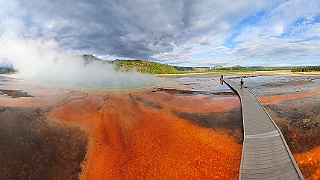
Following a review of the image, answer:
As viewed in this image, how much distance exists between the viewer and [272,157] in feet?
20.6

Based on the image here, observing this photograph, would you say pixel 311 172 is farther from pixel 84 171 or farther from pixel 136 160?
pixel 84 171

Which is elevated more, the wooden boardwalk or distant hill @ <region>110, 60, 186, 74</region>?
distant hill @ <region>110, 60, 186, 74</region>

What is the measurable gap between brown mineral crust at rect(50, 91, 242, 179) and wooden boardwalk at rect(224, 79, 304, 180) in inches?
24.1

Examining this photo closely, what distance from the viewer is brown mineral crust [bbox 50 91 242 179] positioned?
6.66 metres

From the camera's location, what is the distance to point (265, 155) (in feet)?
21.0

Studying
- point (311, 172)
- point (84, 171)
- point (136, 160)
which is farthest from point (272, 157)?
point (84, 171)

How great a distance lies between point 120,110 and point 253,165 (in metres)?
8.42

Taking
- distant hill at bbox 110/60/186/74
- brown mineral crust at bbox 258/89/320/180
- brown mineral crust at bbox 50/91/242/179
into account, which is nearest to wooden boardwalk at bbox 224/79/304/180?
brown mineral crust at bbox 50/91/242/179

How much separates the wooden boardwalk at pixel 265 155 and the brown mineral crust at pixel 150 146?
0.61 m

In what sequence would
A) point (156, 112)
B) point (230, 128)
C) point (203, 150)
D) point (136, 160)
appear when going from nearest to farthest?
1. point (136, 160)
2. point (203, 150)
3. point (230, 128)
4. point (156, 112)

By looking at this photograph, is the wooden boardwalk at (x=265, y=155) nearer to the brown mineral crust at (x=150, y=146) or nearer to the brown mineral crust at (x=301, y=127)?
the brown mineral crust at (x=150, y=146)

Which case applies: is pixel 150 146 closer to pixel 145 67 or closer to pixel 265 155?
pixel 265 155

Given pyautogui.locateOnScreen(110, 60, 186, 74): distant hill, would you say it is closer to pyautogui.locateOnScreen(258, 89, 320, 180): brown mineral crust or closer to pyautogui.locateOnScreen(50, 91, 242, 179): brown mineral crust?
pyautogui.locateOnScreen(50, 91, 242, 179): brown mineral crust

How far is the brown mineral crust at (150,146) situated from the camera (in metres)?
6.66
